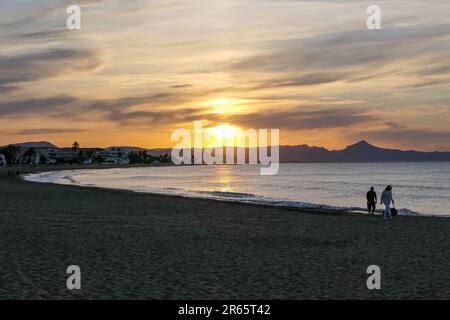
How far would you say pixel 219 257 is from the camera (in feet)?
47.8

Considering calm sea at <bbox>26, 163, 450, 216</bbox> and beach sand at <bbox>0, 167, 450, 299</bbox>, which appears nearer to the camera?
beach sand at <bbox>0, 167, 450, 299</bbox>

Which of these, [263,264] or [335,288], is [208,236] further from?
[335,288]

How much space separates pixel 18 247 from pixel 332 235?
11.2 m

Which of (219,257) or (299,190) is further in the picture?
(299,190)

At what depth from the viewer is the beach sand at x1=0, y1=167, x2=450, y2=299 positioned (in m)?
10.7

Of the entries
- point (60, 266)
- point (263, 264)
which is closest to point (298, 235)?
point (263, 264)

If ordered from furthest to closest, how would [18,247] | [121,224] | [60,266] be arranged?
[121,224] → [18,247] → [60,266]

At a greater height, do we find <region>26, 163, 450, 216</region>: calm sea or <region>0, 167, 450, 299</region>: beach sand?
<region>0, 167, 450, 299</region>: beach sand

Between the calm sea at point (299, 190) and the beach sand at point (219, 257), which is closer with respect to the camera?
the beach sand at point (219, 257)

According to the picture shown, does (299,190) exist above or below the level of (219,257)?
below

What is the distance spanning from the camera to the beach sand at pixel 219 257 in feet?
35.0

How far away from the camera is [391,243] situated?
17.7 m

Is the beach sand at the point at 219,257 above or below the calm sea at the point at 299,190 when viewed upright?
above
